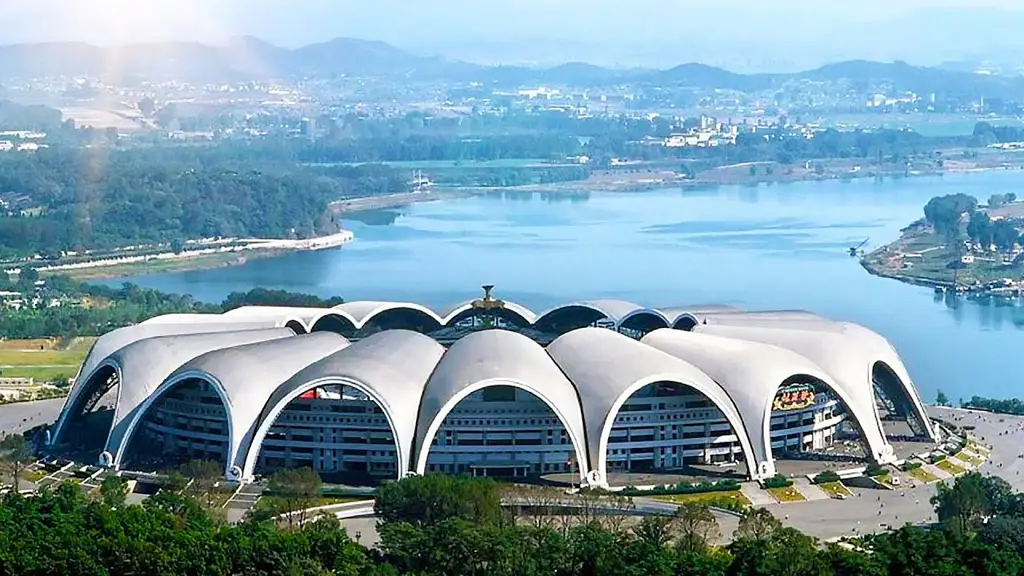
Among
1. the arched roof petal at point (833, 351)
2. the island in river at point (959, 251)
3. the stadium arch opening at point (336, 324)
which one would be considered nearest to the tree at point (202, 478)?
the stadium arch opening at point (336, 324)

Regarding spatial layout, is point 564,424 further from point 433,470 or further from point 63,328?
point 63,328

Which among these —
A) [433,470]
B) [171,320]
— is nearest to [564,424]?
[433,470]

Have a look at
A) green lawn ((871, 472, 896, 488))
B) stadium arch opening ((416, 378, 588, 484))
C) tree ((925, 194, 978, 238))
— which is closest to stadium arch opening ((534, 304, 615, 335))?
stadium arch opening ((416, 378, 588, 484))

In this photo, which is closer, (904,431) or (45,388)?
(904,431)

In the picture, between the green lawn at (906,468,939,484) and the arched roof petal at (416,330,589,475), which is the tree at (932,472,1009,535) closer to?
the green lawn at (906,468,939,484)

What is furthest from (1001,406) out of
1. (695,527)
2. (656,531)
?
(656,531)

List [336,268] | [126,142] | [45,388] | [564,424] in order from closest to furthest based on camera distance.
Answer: [564,424], [45,388], [336,268], [126,142]
